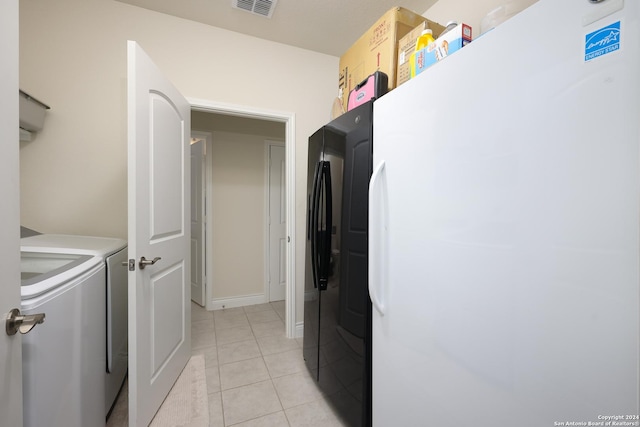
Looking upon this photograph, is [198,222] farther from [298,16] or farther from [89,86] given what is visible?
[298,16]

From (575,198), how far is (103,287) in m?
1.89

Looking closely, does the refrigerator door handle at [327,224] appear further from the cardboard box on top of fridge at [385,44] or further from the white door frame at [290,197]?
the white door frame at [290,197]

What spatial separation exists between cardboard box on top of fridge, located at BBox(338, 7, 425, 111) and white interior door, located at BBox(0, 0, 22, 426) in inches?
52.5

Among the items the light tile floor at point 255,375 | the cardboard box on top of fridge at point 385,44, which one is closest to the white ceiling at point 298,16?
the cardboard box on top of fridge at point 385,44

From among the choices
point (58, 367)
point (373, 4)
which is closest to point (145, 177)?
point (58, 367)

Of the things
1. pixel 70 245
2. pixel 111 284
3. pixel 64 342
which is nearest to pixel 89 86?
pixel 70 245

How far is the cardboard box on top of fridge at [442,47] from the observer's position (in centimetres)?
92

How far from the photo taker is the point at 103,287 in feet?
4.28

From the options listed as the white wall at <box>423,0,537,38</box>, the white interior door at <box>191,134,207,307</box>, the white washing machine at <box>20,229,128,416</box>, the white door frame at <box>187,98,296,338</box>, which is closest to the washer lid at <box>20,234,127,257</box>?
the white washing machine at <box>20,229,128,416</box>

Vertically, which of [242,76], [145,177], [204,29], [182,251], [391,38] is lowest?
[182,251]

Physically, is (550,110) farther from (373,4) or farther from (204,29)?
(204,29)

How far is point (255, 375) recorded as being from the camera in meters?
1.83

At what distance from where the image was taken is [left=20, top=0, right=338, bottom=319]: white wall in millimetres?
1658

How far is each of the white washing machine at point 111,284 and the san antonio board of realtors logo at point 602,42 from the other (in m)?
1.94
